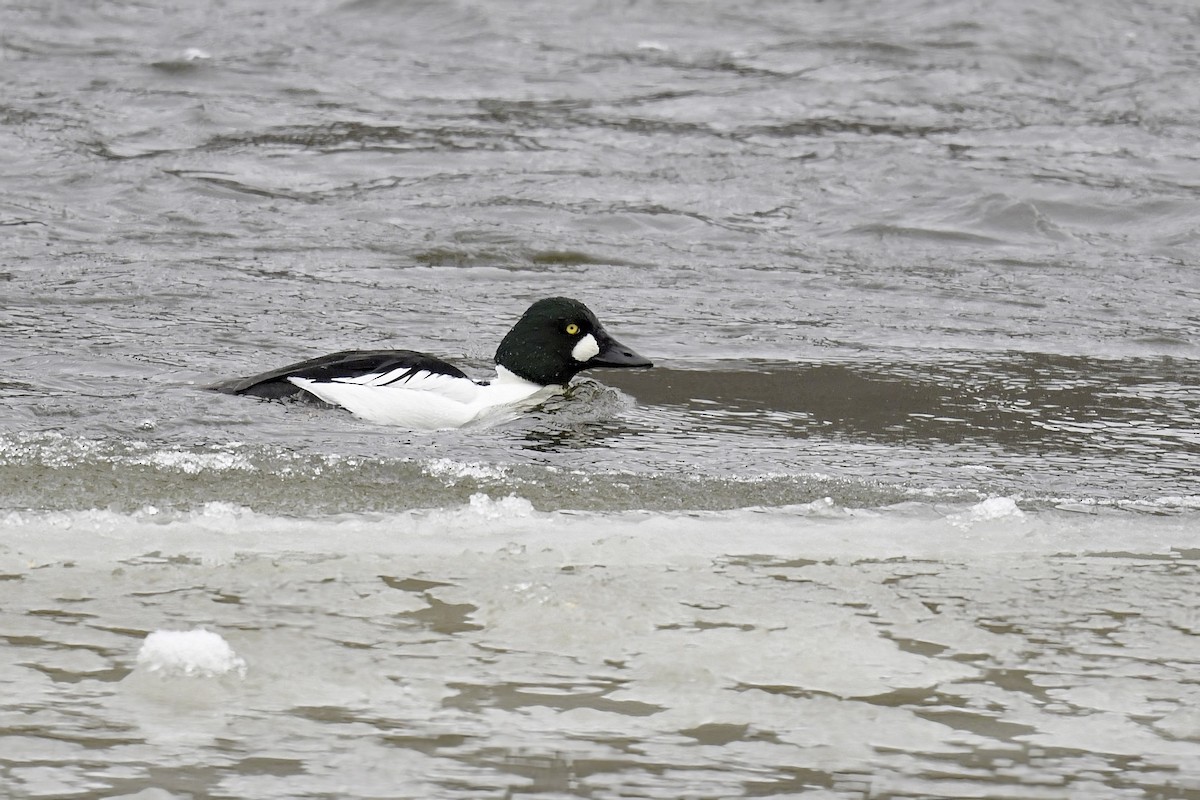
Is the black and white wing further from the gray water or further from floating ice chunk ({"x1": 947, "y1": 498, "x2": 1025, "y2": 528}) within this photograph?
floating ice chunk ({"x1": 947, "y1": 498, "x2": 1025, "y2": 528})

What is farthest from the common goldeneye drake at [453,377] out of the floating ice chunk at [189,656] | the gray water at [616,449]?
the floating ice chunk at [189,656]

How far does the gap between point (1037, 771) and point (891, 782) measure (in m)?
0.30

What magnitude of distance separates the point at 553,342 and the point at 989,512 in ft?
8.64

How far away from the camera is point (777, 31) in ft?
58.3

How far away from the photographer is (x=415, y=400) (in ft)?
21.9

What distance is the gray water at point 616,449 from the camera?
3508mm

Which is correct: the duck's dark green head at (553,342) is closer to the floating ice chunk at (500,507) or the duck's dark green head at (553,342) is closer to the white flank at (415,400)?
the white flank at (415,400)

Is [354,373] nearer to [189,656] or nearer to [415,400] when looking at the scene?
[415,400]

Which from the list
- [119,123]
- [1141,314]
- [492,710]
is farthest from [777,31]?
[492,710]

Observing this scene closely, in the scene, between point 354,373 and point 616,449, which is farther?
point 354,373

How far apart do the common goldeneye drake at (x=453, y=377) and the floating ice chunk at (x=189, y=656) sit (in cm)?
288

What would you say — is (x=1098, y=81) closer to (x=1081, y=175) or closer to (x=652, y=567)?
(x=1081, y=175)

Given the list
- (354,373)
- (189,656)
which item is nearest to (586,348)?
(354,373)

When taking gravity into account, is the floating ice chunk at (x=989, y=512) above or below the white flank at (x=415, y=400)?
below
